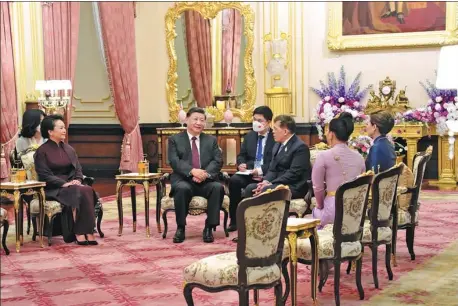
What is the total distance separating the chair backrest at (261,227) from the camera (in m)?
3.79

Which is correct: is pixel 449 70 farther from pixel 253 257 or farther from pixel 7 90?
pixel 7 90

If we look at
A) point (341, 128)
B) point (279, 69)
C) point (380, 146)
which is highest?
point (279, 69)

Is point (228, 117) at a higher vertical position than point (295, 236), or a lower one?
higher

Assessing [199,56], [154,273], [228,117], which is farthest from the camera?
[199,56]

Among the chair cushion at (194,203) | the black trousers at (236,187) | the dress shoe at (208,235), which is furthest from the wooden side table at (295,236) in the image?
the black trousers at (236,187)

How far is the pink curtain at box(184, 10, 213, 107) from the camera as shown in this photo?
1220 centimetres

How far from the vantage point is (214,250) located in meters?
6.67

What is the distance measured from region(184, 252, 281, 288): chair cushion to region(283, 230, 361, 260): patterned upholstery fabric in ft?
2.07

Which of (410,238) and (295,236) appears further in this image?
(410,238)

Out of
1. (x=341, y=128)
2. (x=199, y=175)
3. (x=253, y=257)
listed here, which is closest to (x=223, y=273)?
(x=253, y=257)

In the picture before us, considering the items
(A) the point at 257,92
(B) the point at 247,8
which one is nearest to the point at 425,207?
(A) the point at 257,92

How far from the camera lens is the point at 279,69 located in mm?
11586

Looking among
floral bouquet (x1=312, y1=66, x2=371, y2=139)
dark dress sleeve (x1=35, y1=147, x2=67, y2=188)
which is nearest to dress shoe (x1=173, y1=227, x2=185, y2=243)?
dark dress sleeve (x1=35, y1=147, x2=67, y2=188)

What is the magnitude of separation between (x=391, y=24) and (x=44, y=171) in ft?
20.1
